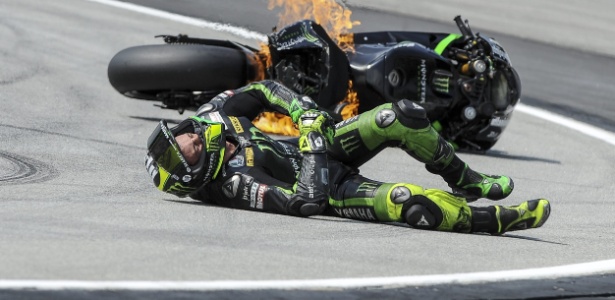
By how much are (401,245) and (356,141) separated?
0.97 meters

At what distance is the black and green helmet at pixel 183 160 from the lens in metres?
7.17

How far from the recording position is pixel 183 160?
23.5 feet

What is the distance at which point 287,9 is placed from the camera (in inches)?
416

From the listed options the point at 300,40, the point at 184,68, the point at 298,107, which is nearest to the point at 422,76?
the point at 300,40

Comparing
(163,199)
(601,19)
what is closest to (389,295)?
(163,199)

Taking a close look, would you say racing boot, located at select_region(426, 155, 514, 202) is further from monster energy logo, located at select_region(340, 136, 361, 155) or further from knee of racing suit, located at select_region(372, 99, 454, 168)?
monster energy logo, located at select_region(340, 136, 361, 155)

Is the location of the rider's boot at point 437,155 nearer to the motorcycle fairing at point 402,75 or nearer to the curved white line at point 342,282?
the curved white line at point 342,282

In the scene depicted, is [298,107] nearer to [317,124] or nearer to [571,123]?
[317,124]

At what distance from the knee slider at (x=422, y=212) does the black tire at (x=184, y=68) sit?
375cm

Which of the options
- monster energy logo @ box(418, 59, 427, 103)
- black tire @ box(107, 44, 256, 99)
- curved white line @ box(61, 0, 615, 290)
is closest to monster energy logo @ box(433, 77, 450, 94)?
monster energy logo @ box(418, 59, 427, 103)

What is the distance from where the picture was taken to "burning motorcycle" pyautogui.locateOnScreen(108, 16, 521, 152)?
32.4 feet

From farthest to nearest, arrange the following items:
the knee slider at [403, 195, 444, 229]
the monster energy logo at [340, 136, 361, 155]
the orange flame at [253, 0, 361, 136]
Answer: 1. the orange flame at [253, 0, 361, 136]
2. the monster energy logo at [340, 136, 361, 155]
3. the knee slider at [403, 195, 444, 229]

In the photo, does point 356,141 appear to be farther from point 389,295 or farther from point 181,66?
point 181,66

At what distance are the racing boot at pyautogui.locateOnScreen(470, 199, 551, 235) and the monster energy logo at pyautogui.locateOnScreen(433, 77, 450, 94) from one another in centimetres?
336
